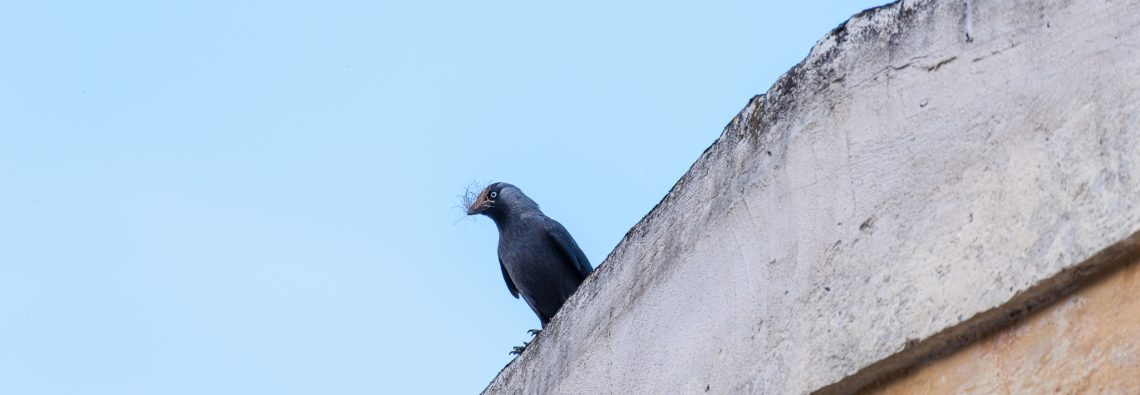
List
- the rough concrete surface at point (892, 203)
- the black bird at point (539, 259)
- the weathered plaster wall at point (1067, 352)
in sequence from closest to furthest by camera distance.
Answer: the weathered plaster wall at point (1067, 352) → the rough concrete surface at point (892, 203) → the black bird at point (539, 259)

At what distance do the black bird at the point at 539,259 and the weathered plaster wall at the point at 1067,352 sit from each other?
5.81 metres

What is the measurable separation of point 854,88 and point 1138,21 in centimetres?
77

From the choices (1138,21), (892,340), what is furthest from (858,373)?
(1138,21)

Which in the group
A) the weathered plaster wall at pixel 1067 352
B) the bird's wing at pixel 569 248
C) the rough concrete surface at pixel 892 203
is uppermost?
the bird's wing at pixel 569 248

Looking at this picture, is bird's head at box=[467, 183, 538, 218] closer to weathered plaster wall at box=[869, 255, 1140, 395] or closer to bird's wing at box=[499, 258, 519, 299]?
bird's wing at box=[499, 258, 519, 299]

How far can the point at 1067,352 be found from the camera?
9.27 feet

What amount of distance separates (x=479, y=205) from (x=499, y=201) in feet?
0.66

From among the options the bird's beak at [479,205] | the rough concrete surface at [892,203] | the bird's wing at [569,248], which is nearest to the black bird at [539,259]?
the bird's wing at [569,248]

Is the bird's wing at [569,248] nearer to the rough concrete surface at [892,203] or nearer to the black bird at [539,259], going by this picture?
the black bird at [539,259]

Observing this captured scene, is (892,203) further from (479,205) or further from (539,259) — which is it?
(479,205)

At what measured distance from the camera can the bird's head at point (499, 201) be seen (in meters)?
9.77

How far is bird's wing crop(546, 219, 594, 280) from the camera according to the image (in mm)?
9117

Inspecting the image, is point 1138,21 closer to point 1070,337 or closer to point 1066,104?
point 1066,104

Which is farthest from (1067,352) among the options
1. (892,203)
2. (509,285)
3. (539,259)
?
(509,285)
